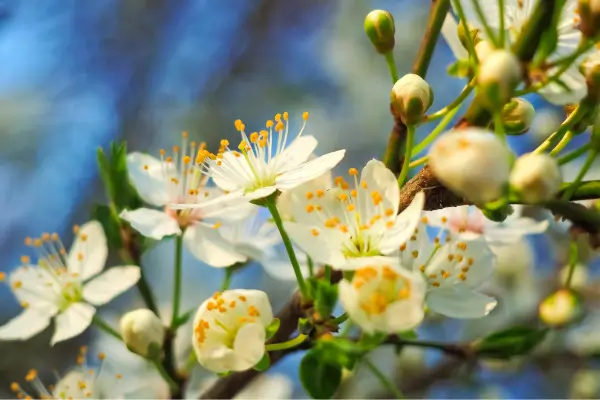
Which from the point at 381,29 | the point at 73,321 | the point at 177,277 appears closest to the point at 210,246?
the point at 177,277

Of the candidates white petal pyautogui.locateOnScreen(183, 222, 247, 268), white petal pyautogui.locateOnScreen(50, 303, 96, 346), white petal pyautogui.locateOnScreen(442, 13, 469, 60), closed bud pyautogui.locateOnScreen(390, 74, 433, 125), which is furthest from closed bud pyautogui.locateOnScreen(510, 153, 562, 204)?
white petal pyautogui.locateOnScreen(50, 303, 96, 346)

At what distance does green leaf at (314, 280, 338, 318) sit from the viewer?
431 mm

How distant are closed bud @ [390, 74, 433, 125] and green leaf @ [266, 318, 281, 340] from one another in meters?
0.17

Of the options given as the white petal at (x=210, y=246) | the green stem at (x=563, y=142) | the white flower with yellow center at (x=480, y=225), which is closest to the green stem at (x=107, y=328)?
the white petal at (x=210, y=246)

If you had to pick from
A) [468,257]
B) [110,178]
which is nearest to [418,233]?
[468,257]

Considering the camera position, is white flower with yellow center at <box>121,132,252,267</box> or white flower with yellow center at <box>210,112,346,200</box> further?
white flower with yellow center at <box>121,132,252,267</box>

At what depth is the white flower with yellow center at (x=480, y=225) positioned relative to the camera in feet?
2.09

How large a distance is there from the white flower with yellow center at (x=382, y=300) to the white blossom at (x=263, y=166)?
0.42 feet

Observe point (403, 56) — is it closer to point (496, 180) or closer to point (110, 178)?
point (110, 178)

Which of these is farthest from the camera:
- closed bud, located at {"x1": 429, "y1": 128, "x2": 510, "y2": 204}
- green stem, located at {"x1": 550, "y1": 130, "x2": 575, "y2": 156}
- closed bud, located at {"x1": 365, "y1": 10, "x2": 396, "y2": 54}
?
closed bud, located at {"x1": 365, "y1": 10, "x2": 396, "y2": 54}

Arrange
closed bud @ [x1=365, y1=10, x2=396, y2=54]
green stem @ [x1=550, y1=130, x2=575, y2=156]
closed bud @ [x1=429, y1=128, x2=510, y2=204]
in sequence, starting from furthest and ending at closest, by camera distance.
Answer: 1. closed bud @ [x1=365, y1=10, x2=396, y2=54]
2. green stem @ [x1=550, y1=130, x2=575, y2=156]
3. closed bud @ [x1=429, y1=128, x2=510, y2=204]

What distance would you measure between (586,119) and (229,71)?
1434 mm

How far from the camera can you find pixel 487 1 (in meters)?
0.59

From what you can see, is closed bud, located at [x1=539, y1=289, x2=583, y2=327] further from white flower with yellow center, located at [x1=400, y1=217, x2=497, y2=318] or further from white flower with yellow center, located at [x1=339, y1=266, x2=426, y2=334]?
white flower with yellow center, located at [x1=339, y1=266, x2=426, y2=334]
